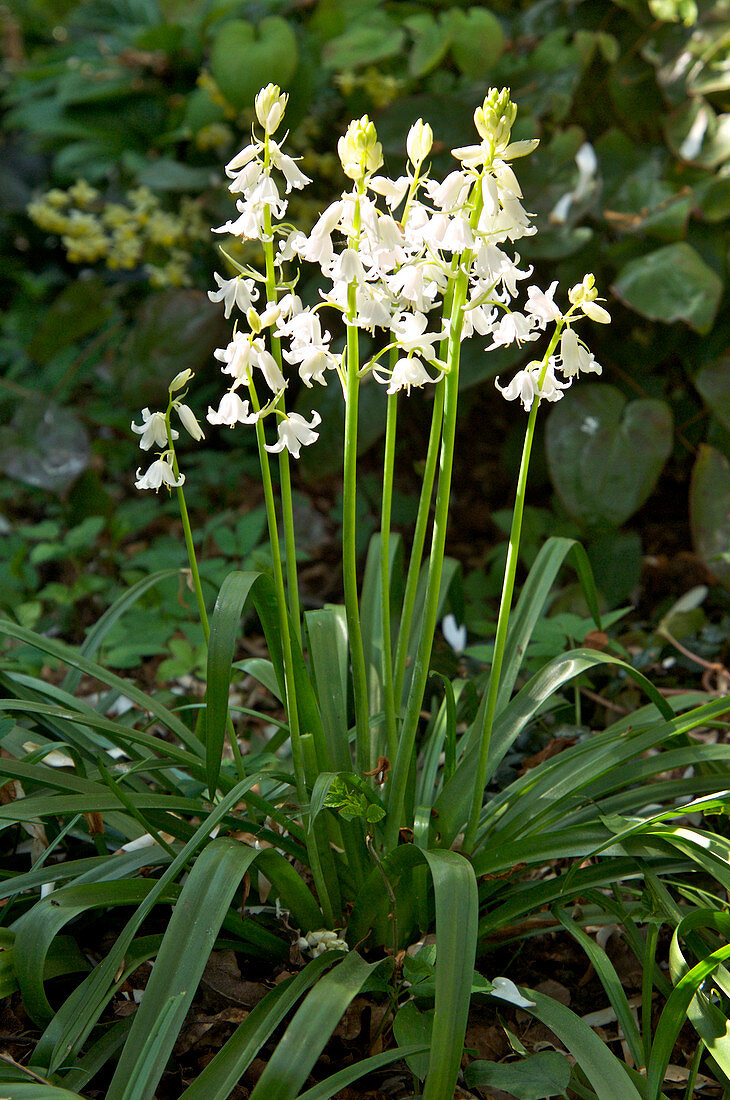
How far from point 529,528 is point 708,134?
1153 mm

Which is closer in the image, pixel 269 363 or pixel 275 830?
pixel 269 363

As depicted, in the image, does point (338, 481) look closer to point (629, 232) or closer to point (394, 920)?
point (629, 232)

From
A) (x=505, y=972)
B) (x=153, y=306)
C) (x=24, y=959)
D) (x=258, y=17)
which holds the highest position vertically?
(x=258, y=17)

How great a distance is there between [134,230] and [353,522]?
7.09 ft

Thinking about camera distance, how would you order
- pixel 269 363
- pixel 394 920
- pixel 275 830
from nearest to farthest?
pixel 269 363, pixel 394 920, pixel 275 830

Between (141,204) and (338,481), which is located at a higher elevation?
(141,204)

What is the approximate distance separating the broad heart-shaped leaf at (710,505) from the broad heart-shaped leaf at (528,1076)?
1376 mm

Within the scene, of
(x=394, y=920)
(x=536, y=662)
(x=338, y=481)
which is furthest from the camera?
(x=338, y=481)

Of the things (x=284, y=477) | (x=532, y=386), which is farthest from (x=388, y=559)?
(x=532, y=386)

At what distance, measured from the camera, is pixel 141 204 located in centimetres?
287

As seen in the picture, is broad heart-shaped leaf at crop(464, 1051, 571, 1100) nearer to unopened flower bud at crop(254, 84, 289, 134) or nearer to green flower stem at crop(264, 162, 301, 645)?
green flower stem at crop(264, 162, 301, 645)

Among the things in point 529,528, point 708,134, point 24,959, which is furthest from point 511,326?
point 708,134

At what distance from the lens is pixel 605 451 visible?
2211 millimetres

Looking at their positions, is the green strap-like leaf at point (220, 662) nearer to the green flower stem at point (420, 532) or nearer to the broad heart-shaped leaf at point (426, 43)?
the green flower stem at point (420, 532)
